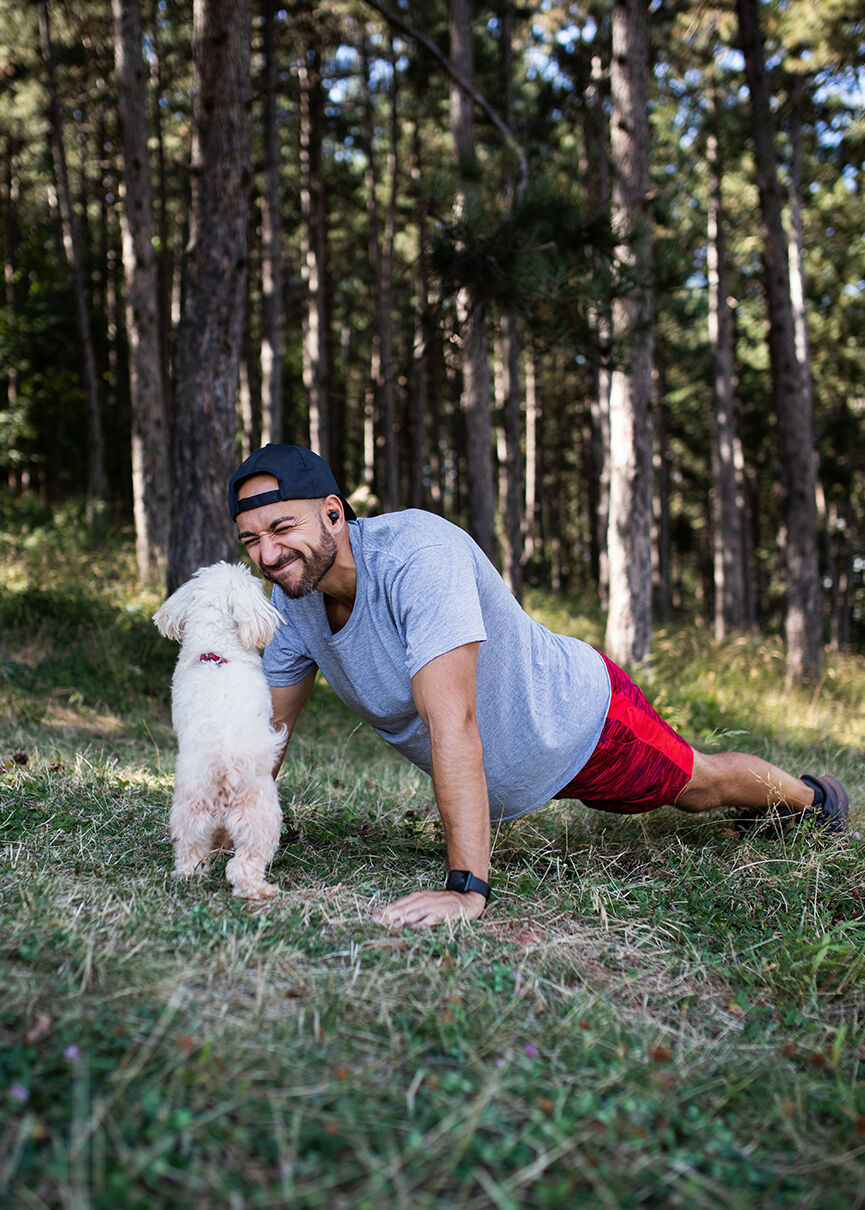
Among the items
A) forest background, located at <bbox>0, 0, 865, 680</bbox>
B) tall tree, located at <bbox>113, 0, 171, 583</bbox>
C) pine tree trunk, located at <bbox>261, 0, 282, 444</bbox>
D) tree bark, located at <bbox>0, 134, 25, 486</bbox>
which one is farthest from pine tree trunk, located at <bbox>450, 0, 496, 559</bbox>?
tree bark, located at <bbox>0, 134, 25, 486</bbox>

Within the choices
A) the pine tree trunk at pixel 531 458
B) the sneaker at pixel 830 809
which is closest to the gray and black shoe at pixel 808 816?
the sneaker at pixel 830 809

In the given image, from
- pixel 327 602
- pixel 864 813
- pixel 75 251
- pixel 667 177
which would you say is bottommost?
pixel 864 813

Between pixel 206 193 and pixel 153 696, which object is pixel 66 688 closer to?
pixel 153 696

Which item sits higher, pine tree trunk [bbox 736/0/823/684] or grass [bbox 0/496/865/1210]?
pine tree trunk [bbox 736/0/823/684]

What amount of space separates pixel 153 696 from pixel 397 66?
15406 mm

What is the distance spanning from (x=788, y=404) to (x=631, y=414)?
3.29m

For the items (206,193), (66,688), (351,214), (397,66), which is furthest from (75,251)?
(66,688)

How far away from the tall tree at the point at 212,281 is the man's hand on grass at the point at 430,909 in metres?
4.45

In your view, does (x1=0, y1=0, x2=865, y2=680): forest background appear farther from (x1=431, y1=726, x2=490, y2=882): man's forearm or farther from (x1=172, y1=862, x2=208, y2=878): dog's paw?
(x1=431, y1=726, x2=490, y2=882): man's forearm

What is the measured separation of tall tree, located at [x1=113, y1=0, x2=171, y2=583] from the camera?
10.6 meters

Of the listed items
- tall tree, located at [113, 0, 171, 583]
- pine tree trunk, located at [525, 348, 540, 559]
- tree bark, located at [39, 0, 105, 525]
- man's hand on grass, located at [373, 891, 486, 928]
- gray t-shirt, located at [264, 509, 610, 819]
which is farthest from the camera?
pine tree trunk, located at [525, 348, 540, 559]

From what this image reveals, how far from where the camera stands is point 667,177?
1862 centimetres

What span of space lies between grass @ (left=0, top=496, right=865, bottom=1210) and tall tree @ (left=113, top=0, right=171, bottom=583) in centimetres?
682

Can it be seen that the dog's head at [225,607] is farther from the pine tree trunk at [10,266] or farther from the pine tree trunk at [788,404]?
the pine tree trunk at [10,266]
